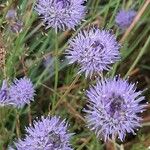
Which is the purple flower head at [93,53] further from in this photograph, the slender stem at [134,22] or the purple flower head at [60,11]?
the slender stem at [134,22]

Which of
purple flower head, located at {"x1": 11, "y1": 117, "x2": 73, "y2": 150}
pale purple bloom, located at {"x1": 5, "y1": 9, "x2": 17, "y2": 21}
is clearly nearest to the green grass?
pale purple bloom, located at {"x1": 5, "y1": 9, "x2": 17, "y2": 21}

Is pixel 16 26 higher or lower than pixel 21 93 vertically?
higher

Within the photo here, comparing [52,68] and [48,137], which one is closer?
[48,137]

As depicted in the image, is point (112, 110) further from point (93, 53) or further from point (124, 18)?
point (124, 18)

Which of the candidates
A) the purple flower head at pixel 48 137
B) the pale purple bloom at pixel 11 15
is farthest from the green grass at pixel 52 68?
the purple flower head at pixel 48 137

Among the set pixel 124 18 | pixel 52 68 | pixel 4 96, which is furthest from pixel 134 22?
pixel 4 96

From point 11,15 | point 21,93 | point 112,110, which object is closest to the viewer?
point 112,110

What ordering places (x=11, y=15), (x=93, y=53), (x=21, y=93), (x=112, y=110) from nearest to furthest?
(x=112, y=110) < (x=93, y=53) < (x=21, y=93) < (x=11, y=15)
